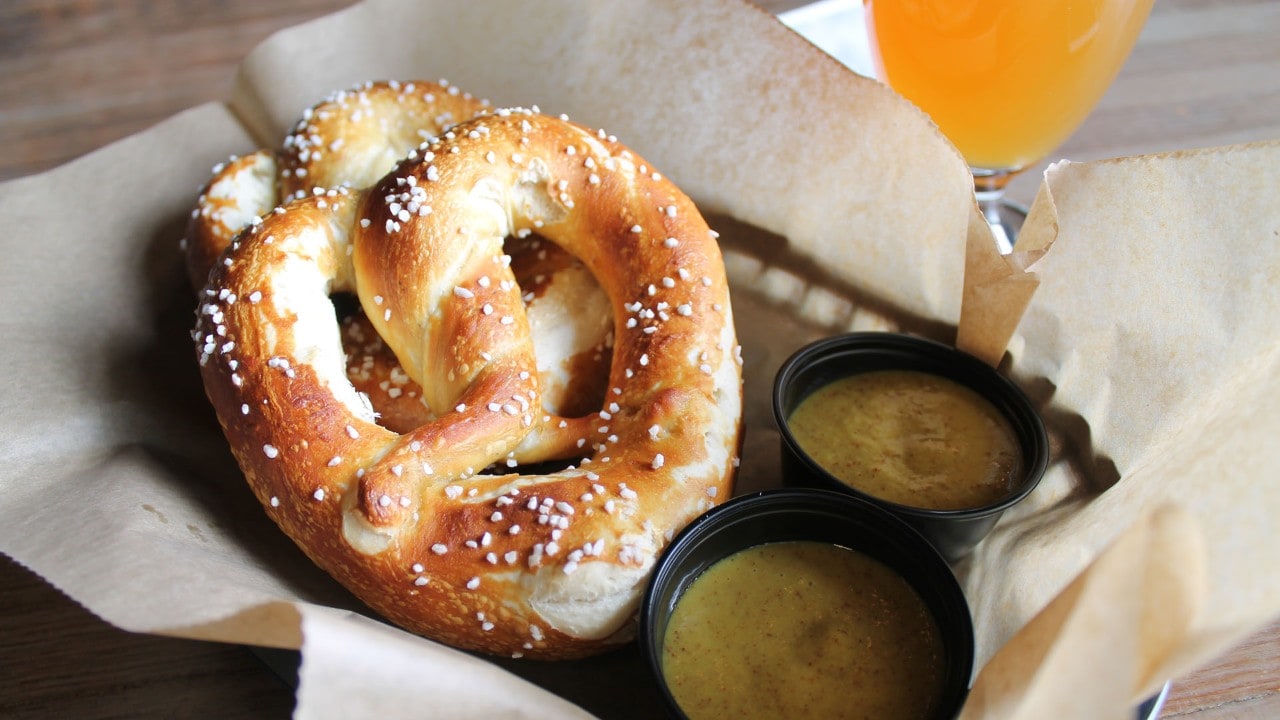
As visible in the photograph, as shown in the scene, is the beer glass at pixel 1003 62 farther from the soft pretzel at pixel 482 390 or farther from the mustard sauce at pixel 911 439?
the soft pretzel at pixel 482 390

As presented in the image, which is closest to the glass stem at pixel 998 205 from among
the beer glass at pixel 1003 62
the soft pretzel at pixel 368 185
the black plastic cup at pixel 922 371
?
the beer glass at pixel 1003 62

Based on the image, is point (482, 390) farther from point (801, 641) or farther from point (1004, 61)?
point (1004, 61)

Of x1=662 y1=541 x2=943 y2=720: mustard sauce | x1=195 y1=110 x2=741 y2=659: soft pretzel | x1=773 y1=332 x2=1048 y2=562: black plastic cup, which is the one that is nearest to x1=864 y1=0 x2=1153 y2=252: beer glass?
x1=773 y1=332 x2=1048 y2=562: black plastic cup

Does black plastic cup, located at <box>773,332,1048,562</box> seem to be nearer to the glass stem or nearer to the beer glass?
the beer glass

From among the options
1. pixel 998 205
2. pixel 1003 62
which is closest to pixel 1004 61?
pixel 1003 62

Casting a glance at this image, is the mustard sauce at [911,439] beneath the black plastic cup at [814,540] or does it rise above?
beneath

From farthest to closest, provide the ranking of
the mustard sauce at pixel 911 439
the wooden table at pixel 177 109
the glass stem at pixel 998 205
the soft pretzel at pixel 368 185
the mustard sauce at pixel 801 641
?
the glass stem at pixel 998 205, the soft pretzel at pixel 368 185, the mustard sauce at pixel 911 439, the wooden table at pixel 177 109, the mustard sauce at pixel 801 641
